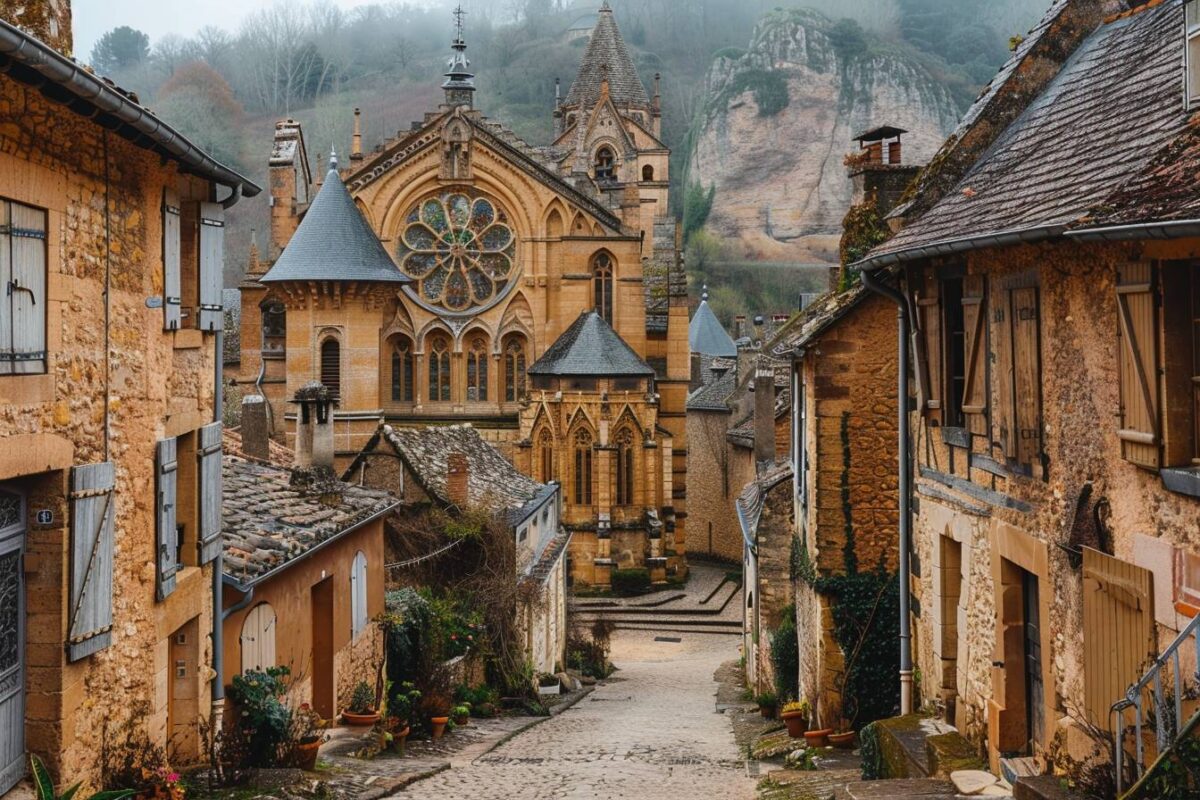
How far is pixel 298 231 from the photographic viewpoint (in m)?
35.5

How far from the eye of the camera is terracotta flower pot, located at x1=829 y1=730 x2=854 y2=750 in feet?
46.4

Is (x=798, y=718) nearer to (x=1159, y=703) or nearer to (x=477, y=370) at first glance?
(x=1159, y=703)

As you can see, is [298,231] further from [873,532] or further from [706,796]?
[706,796]

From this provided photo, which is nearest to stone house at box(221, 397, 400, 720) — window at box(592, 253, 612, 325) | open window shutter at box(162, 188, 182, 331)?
open window shutter at box(162, 188, 182, 331)

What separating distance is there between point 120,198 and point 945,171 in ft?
23.3

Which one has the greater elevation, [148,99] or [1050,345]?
[148,99]

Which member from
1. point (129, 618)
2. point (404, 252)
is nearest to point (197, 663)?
point (129, 618)

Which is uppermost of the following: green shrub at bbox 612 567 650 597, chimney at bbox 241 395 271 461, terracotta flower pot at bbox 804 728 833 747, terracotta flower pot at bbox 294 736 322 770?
chimney at bbox 241 395 271 461

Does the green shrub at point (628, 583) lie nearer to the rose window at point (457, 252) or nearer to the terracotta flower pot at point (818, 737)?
the rose window at point (457, 252)

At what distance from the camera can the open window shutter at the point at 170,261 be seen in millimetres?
9445

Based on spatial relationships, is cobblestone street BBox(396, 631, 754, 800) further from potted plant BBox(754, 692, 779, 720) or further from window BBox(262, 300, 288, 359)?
window BBox(262, 300, 288, 359)

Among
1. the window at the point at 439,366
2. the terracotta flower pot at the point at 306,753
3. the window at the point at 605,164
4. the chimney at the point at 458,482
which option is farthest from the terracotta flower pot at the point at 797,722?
the window at the point at 605,164

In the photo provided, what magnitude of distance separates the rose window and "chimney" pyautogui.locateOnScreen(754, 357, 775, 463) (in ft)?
50.0

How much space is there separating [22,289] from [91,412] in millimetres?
1188
